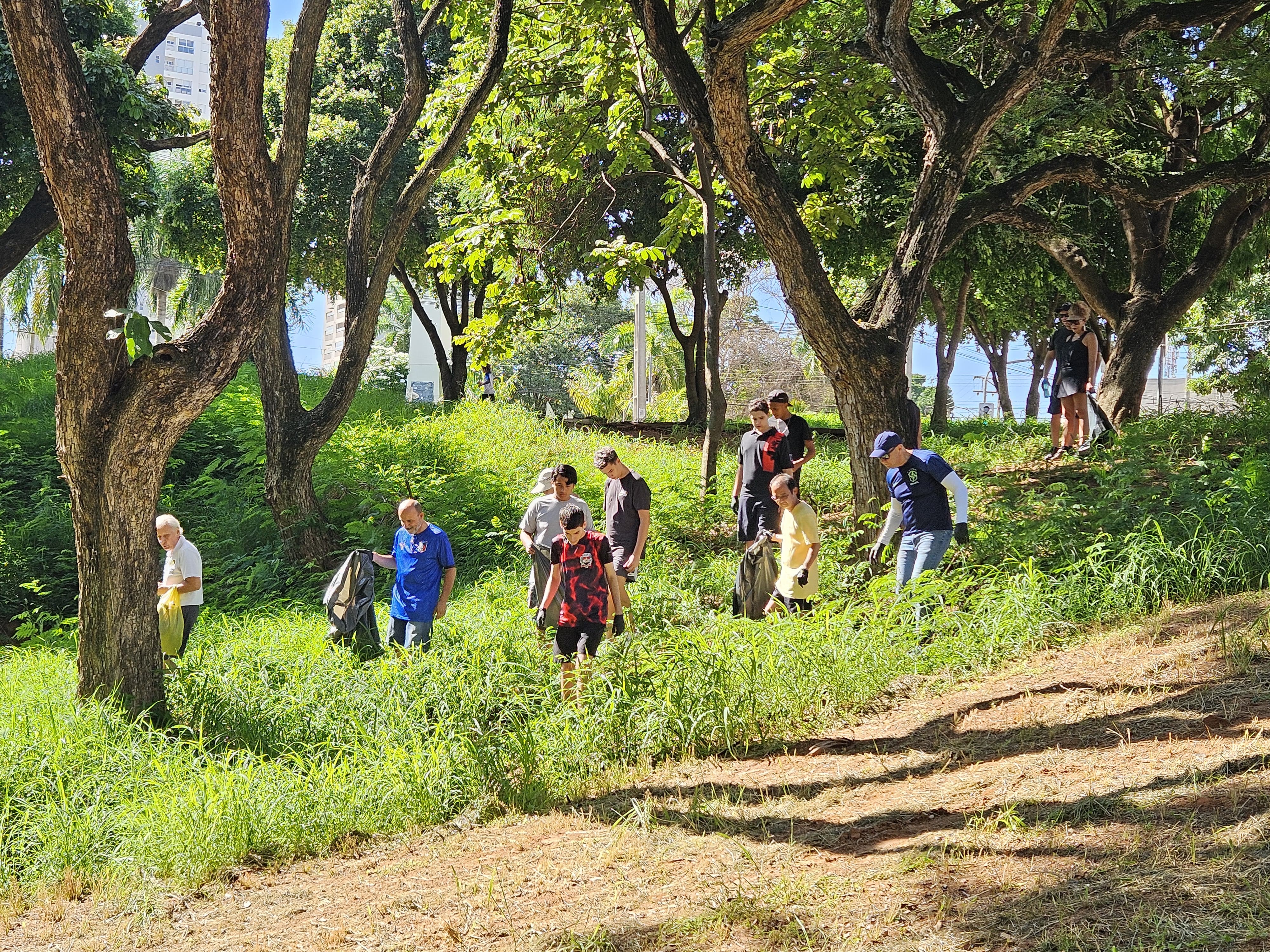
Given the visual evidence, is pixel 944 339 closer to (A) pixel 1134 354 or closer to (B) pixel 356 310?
(A) pixel 1134 354

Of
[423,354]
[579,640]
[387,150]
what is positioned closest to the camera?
[579,640]

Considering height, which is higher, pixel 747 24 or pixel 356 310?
pixel 747 24

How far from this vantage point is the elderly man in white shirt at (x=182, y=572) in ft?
25.1

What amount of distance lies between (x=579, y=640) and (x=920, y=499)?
2555 mm

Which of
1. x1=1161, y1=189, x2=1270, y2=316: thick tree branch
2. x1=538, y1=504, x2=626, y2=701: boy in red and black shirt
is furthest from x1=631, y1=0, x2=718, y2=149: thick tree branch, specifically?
x1=1161, y1=189, x2=1270, y2=316: thick tree branch

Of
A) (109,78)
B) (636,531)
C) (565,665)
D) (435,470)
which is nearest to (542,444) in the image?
(435,470)

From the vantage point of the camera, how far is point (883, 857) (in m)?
4.15

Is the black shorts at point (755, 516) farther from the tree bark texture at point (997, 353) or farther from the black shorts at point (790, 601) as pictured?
the tree bark texture at point (997, 353)

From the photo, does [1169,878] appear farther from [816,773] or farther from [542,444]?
[542,444]

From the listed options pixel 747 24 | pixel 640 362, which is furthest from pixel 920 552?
pixel 640 362

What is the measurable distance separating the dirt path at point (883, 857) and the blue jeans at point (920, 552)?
1555mm

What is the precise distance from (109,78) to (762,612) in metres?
11.6

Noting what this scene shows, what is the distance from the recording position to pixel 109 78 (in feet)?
46.1

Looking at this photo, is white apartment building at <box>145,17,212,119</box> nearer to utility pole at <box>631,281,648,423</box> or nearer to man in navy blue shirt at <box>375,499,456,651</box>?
utility pole at <box>631,281,648,423</box>
